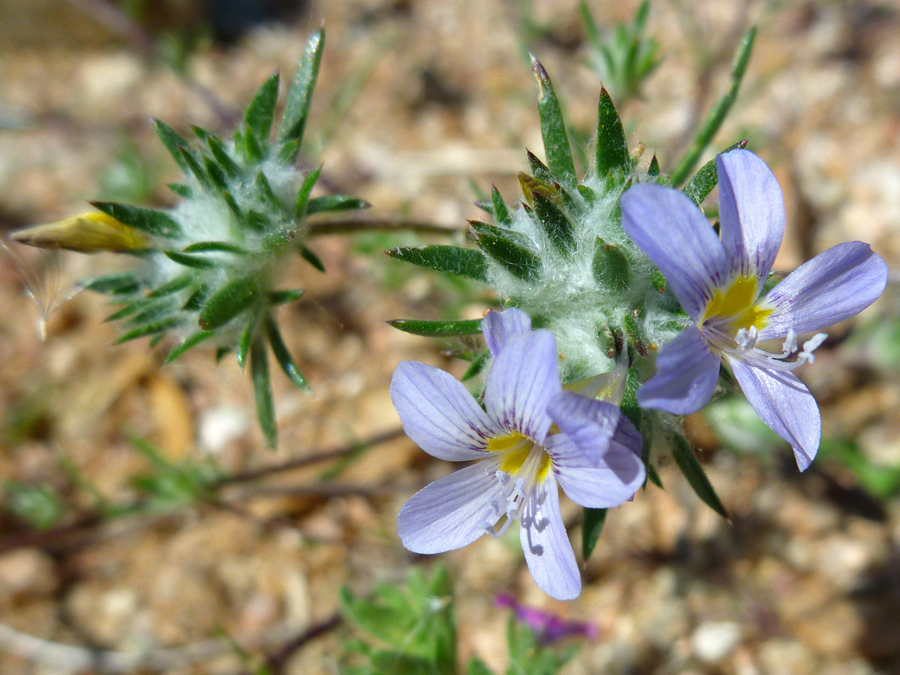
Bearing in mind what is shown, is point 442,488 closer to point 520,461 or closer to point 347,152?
point 520,461

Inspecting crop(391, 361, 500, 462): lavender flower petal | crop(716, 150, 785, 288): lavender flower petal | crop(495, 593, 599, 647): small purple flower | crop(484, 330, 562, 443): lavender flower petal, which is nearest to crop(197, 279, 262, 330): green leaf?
crop(391, 361, 500, 462): lavender flower petal

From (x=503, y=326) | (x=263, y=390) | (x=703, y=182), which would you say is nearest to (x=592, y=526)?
(x=503, y=326)

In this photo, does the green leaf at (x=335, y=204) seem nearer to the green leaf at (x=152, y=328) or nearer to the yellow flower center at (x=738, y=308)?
the green leaf at (x=152, y=328)

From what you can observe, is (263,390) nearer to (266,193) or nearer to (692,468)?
(266,193)

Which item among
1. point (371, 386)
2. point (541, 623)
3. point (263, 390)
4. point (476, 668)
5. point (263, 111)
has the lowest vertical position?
point (541, 623)

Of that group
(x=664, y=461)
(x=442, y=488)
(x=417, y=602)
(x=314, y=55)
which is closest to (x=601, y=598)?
(x=417, y=602)

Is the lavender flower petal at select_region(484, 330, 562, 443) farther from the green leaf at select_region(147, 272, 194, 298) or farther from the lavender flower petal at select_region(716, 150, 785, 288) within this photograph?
the green leaf at select_region(147, 272, 194, 298)
